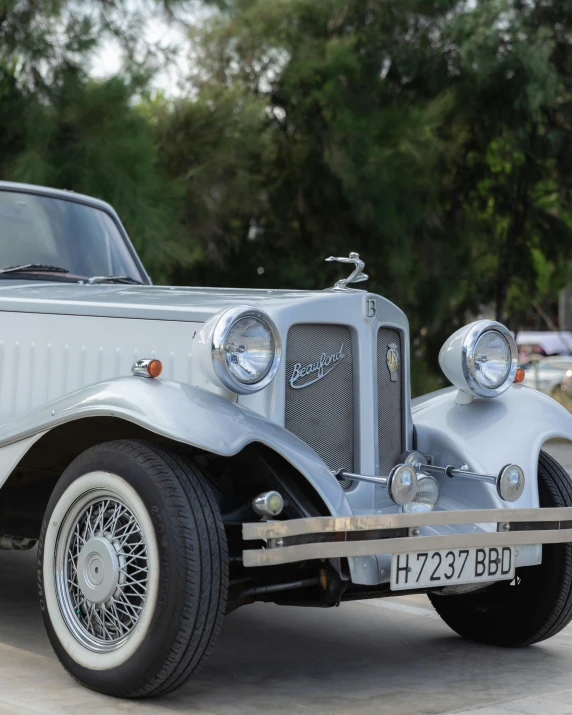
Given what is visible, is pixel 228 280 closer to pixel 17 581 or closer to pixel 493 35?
pixel 493 35

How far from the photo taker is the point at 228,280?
747 inches

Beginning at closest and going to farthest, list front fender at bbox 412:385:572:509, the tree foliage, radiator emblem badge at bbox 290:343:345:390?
radiator emblem badge at bbox 290:343:345:390
front fender at bbox 412:385:572:509
the tree foliage

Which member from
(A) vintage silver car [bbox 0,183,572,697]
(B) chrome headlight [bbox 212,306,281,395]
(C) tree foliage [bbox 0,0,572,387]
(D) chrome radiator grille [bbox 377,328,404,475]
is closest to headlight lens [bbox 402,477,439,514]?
(A) vintage silver car [bbox 0,183,572,697]

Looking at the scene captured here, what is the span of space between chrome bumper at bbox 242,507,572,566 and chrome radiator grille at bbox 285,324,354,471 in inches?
20.9

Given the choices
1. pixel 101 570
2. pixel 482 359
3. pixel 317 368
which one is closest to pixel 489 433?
pixel 482 359

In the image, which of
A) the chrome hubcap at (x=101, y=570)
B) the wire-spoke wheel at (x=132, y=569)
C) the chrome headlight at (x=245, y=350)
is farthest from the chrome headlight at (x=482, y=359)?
the chrome hubcap at (x=101, y=570)

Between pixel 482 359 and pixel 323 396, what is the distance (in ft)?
2.76

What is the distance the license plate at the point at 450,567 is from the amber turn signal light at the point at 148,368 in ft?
3.46

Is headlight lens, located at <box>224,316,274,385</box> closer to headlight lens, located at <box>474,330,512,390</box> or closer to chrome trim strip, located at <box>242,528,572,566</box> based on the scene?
chrome trim strip, located at <box>242,528,572,566</box>

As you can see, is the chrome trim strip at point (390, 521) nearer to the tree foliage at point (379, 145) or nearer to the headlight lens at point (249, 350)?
the headlight lens at point (249, 350)

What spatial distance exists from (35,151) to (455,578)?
10.6m

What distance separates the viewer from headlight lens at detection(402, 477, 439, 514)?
4.33m

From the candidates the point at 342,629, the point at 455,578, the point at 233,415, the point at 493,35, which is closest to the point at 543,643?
the point at 342,629

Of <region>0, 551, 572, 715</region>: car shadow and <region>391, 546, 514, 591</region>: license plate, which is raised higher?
<region>391, 546, 514, 591</region>: license plate
